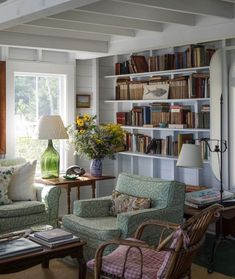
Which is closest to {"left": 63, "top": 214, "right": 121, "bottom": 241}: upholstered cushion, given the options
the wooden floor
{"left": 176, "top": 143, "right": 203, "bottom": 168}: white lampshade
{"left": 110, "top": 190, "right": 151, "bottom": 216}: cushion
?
{"left": 110, "top": 190, "right": 151, "bottom": 216}: cushion

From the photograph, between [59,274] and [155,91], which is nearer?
[59,274]

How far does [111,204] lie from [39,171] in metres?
1.83

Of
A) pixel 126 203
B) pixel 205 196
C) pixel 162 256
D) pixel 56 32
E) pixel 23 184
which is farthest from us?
pixel 56 32

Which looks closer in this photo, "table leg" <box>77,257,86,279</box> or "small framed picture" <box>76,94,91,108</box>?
"table leg" <box>77,257,86,279</box>

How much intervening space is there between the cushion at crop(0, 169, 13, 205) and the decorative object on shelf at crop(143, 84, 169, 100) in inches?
84.2

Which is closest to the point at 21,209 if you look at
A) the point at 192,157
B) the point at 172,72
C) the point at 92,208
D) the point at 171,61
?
the point at 92,208

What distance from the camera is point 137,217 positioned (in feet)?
13.3

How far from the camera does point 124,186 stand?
4.71 meters

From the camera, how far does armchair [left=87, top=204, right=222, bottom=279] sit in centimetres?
297

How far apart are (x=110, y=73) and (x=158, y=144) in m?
1.45

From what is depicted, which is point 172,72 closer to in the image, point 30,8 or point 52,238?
point 30,8

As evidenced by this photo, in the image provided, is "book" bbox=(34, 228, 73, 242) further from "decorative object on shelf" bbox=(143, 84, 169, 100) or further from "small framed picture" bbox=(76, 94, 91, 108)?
"small framed picture" bbox=(76, 94, 91, 108)

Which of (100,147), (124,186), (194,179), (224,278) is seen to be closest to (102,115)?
(100,147)

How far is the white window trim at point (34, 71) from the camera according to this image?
5.79 meters
